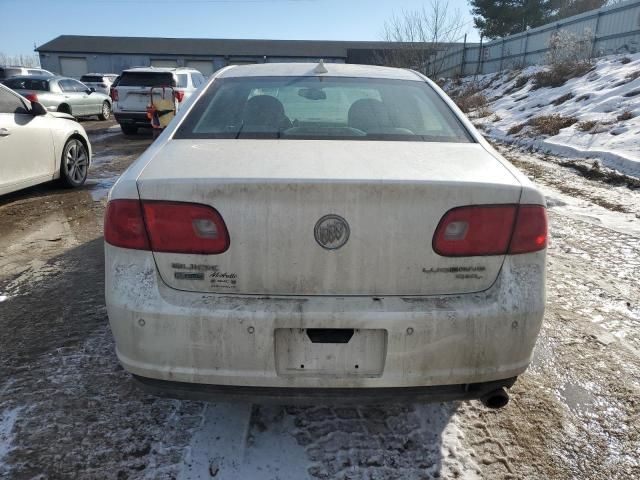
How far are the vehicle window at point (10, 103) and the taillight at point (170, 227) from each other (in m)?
5.06

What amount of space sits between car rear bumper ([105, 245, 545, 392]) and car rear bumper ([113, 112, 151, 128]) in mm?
11690

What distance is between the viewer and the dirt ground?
78.0 inches

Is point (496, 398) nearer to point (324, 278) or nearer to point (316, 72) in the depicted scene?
point (324, 278)

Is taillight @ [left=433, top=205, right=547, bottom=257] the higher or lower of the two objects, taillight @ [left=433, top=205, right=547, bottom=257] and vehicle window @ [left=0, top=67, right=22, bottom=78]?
the lower

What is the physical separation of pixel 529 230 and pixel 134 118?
1251cm

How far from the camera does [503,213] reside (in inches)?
70.5

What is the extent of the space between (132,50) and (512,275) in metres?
57.6

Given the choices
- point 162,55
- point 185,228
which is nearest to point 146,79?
point 185,228

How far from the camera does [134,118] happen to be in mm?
12555

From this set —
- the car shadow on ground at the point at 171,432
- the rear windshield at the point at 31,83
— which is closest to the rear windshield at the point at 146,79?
the rear windshield at the point at 31,83

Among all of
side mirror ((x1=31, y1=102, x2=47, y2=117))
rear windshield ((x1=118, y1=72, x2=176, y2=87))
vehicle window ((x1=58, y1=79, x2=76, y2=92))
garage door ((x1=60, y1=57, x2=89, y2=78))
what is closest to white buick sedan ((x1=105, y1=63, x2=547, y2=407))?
side mirror ((x1=31, y1=102, x2=47, y2=117))

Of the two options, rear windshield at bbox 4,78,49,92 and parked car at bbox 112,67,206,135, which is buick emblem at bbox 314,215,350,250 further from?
rear windshield at bbox 4,78,49,92

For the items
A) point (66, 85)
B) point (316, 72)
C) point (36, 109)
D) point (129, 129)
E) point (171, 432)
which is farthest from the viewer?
point (66, 85)

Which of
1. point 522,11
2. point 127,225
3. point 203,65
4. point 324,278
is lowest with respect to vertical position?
point 324,278
